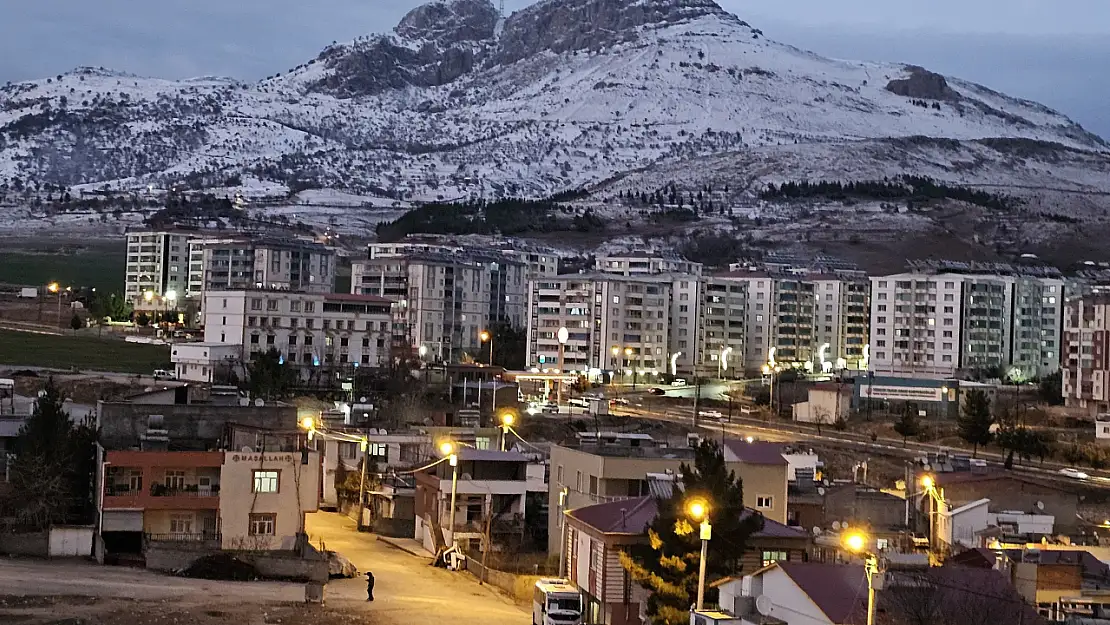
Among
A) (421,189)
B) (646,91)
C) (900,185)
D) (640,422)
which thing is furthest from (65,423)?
(646,91)

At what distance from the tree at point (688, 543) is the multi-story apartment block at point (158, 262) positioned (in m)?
64.3

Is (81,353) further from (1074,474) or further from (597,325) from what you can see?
(1074,474)

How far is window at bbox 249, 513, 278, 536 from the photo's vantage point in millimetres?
22938

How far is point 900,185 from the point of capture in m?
126

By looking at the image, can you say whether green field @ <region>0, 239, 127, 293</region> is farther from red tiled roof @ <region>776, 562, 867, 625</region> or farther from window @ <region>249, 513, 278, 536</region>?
red tiled roof @ <region>776, 562, 867, 625</region>

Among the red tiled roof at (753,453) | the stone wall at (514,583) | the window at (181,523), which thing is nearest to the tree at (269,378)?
the window at (181,523)

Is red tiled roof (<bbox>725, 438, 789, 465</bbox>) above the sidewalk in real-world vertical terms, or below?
above

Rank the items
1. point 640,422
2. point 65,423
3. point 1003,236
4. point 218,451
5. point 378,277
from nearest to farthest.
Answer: point 218,451 → point 65,423 → point 640,422 → point 378,277 → point 1003,236

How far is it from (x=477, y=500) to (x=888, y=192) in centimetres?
9976

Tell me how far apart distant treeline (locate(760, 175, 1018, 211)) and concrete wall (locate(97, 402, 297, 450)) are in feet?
322

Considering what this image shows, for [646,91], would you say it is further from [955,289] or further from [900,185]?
[955,289]

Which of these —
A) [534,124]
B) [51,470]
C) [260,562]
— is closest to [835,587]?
[260,562]

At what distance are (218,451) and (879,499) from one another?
9.52m

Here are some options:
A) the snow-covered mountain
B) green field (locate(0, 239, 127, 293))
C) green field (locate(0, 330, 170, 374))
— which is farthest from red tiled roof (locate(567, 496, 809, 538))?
the snow-covered mountain
